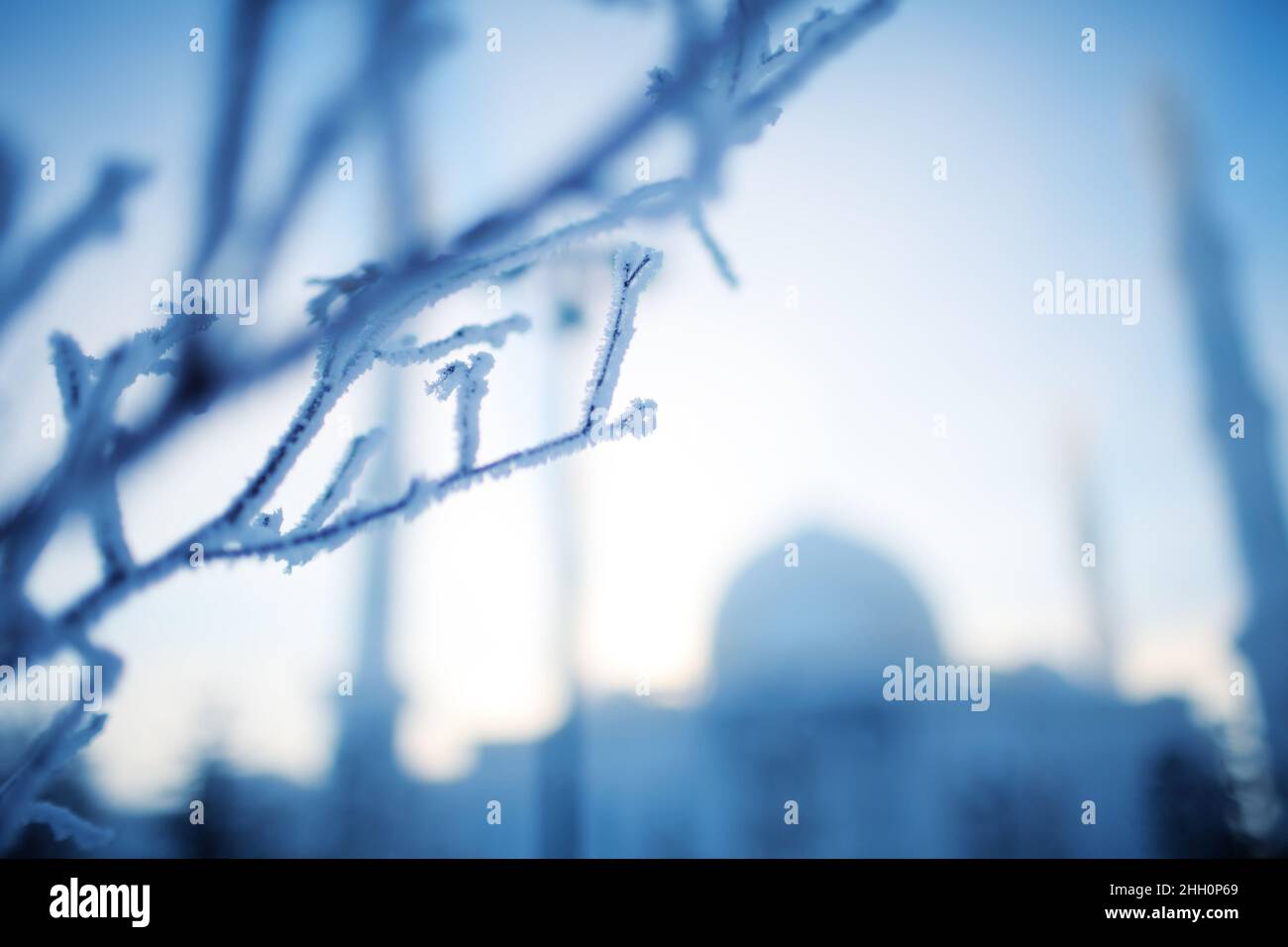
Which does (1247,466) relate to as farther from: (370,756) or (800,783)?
(370,756)

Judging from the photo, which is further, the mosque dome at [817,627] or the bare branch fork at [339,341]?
the mosque dome at [817,627]

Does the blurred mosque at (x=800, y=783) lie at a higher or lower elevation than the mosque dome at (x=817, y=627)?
lower

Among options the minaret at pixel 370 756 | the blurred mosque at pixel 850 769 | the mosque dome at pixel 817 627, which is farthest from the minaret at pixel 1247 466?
the minaret at pixel 370 756

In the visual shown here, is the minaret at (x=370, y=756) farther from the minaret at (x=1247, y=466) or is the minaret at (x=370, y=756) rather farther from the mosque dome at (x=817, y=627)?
the minaret at (x=1247, y=466)

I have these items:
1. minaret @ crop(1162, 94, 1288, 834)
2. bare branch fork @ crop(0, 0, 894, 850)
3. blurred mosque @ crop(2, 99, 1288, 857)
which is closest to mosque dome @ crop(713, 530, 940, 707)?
blurred mosque @ crop(2, 99, 1288, 857)

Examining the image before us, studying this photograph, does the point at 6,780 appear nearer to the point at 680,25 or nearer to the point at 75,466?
the point at 75,466
